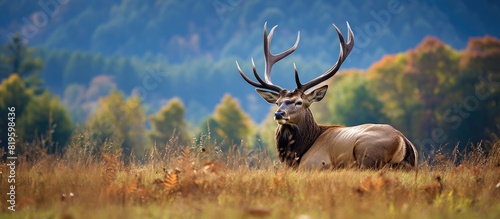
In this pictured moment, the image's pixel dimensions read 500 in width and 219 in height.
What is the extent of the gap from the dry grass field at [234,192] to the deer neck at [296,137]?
2.22 m

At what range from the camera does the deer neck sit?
10500mm

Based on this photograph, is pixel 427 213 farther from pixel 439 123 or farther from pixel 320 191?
pixel 439 123

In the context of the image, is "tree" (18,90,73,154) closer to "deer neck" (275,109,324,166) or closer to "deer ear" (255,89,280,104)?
"deer ear" (255,89,280,104)

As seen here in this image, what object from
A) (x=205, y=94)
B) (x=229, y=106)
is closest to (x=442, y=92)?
(x=229, y=106)

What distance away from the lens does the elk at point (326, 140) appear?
9.16 meters

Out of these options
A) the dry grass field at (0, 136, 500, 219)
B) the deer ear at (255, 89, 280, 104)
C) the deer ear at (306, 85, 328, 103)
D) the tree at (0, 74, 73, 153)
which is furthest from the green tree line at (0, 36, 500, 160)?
the dry grass field at (0, 136, 500, 219)

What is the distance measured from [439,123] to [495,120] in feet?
20.4

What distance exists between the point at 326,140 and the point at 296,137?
1.60ft

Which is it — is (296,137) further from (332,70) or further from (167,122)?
(167,122)

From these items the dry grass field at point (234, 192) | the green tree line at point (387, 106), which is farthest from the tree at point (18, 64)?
the dry grass field at point (234, 192)

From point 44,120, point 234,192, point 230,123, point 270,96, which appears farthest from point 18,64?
point 234,192

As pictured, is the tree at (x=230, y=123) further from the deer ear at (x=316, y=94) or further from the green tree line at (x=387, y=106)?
the deer ear at (x=316, y=94)

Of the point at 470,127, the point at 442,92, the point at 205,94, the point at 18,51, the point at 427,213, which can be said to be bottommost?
the point at 427,213

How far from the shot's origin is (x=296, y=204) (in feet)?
20.1
